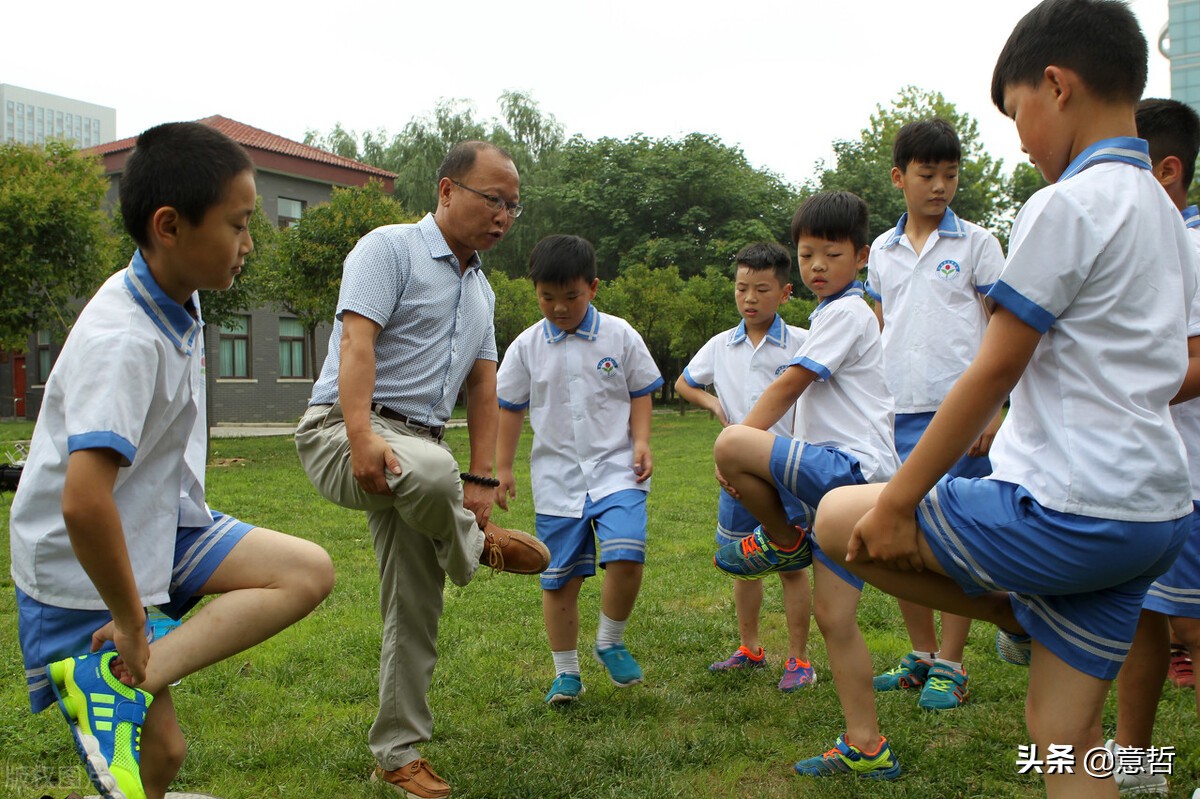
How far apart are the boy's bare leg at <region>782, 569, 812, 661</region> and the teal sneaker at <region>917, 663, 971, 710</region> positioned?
0.56 meters

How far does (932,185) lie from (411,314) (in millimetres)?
2398

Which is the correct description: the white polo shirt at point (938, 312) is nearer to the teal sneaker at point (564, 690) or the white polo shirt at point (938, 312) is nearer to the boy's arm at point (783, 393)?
the boy's arm at point (783, 393)

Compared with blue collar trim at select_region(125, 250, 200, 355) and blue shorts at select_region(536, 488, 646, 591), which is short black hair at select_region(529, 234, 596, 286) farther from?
blue collar trim at select_region(125, 250, 200, 355)

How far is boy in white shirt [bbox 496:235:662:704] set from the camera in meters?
4.21

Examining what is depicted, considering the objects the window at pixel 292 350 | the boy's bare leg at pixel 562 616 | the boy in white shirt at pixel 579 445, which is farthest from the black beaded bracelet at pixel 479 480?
the window at pixel 292 350

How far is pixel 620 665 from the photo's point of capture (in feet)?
14.0

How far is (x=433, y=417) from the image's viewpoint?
11.4 feet

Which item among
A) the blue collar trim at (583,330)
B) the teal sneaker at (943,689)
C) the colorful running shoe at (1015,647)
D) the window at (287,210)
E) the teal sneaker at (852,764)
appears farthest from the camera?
the window at (287,210)

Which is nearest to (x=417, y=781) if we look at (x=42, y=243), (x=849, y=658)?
(x=849, y=658)

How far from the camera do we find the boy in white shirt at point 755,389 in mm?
4488

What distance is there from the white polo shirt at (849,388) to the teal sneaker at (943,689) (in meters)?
1.12

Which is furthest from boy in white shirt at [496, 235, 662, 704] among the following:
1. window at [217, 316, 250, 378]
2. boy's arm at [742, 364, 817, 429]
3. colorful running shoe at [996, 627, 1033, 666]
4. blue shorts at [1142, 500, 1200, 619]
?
window at [217, 316, 250, 378]

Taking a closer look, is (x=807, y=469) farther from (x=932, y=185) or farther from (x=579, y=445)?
(x=932, y=185)

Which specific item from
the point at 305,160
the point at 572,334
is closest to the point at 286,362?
the point at 305,160
